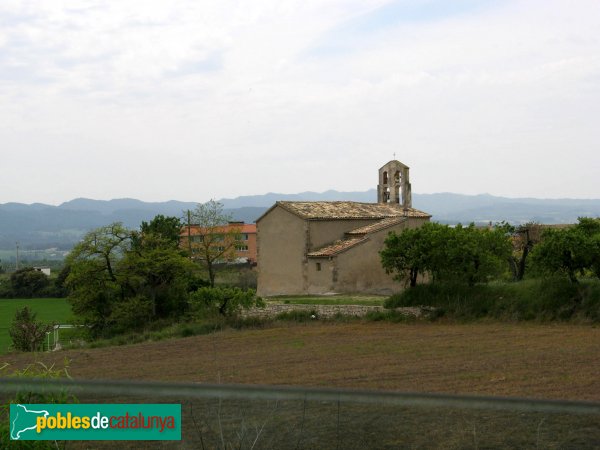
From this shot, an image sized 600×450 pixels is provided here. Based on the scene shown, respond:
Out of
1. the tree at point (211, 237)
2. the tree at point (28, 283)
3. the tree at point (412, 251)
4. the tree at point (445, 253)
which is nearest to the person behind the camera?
the tree at point (445, 253)

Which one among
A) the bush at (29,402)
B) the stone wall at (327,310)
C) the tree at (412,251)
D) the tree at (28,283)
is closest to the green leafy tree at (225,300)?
the stone wall at (327,310)

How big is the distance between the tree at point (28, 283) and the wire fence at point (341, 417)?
70717mm

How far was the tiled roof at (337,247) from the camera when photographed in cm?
3291

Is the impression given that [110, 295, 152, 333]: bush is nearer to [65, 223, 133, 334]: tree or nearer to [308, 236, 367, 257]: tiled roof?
[65, 223, 133, 334]: tree

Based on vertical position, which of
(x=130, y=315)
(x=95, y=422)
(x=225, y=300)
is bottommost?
(x=130, y=315)

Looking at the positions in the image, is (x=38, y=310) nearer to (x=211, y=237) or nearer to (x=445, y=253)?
(x=211, y=237)

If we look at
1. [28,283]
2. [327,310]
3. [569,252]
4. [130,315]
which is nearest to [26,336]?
[130,315]

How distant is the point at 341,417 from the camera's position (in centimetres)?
312

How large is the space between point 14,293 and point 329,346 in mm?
55963

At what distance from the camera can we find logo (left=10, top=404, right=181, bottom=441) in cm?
314

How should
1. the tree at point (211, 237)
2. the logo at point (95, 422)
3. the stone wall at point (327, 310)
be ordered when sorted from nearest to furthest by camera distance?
the logo at point (95, 422)
the stone wall at point (327, 310)
the tree at point (211, 237)

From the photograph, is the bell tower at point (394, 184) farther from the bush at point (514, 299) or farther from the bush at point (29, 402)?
the bush at point (29, 402)

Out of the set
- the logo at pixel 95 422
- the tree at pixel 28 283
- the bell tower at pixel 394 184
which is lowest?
the tree at pixel 28 283

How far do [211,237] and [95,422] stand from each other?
48.7 m
